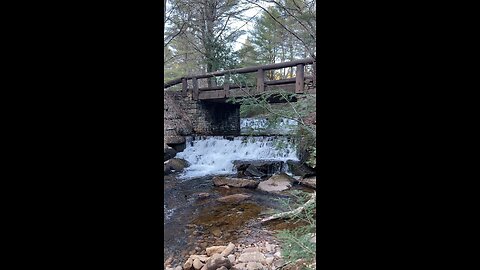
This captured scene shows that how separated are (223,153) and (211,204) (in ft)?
9.75

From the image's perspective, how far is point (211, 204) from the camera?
13.8 feet

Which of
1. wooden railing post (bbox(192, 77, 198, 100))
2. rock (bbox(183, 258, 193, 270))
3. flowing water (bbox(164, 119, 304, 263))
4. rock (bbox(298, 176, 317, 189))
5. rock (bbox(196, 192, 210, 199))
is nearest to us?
rock (bbox(183, 258, 193, 270))

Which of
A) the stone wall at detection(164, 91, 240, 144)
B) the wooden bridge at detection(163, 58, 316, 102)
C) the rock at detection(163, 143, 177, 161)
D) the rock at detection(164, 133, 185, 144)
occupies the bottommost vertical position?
the rock at detection(163, 143, 177, 161)

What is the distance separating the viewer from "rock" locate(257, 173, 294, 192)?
4766 millimetres

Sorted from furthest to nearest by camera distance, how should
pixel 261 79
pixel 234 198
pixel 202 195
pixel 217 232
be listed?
1. pixel 261 79
2. pixel 202 195
3. pixel 234 198
4. pixel 217 232

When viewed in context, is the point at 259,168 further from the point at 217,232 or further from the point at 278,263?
the point at 278,263

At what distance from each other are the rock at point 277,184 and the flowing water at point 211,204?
0.16m

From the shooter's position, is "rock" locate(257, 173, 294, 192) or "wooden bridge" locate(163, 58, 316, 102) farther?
"wooden bridge" locate(163, 58, 316, 102)

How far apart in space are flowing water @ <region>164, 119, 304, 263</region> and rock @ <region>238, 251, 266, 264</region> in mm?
376

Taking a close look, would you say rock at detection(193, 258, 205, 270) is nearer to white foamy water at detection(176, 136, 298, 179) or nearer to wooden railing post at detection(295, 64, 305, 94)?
white foamy water at detection(176, 136, 298, 179)

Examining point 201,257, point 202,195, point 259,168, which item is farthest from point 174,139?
point 201,257

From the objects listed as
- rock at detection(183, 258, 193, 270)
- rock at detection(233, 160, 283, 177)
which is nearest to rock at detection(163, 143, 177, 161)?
rock at detection(233, 160, 283, 177)

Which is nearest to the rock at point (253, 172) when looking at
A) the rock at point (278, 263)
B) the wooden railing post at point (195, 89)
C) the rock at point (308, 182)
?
the rock at point (308, 182)

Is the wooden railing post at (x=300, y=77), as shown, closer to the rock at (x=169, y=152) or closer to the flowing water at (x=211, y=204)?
the flowing water at (x=211, y=204)
